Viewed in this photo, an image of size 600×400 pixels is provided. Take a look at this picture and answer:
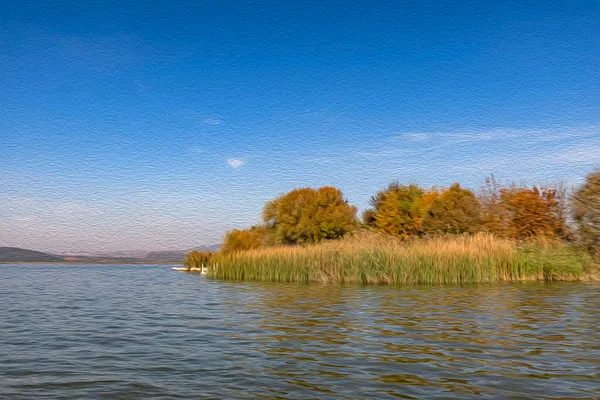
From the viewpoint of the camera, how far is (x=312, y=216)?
53938mm

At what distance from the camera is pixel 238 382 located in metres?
6.59

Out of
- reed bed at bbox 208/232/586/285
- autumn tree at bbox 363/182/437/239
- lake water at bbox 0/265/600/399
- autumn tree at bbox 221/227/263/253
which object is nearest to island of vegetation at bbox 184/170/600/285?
reed bed at bbox 208/232/586/285

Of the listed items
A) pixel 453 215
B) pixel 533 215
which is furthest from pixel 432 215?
pixel 533 215

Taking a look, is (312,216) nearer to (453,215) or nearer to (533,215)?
(453,215)

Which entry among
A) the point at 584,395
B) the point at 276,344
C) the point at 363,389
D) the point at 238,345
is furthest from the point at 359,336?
the point at 584,395

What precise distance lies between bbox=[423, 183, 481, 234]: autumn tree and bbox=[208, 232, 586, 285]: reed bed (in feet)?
43.9

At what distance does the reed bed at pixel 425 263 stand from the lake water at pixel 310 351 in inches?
346

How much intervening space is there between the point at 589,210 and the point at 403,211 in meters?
24.6

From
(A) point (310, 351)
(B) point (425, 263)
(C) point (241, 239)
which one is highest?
(C) point (241, 239)

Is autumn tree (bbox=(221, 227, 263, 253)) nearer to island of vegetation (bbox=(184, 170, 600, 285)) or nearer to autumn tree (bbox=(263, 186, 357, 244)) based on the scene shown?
autumn tree (bbox=(263, 186, 357, 244))

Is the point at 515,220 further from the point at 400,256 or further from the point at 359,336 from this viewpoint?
the point at 359,336

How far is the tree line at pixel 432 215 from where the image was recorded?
31391 millimetres

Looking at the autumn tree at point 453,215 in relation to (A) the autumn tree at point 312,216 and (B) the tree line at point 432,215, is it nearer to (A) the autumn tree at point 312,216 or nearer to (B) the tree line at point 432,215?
(B) the tree line at point 432,215

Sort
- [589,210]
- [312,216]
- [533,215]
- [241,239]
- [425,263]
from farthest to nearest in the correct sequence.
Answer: [241,239], [312,216], [533,215], [589,210], [425,263]
